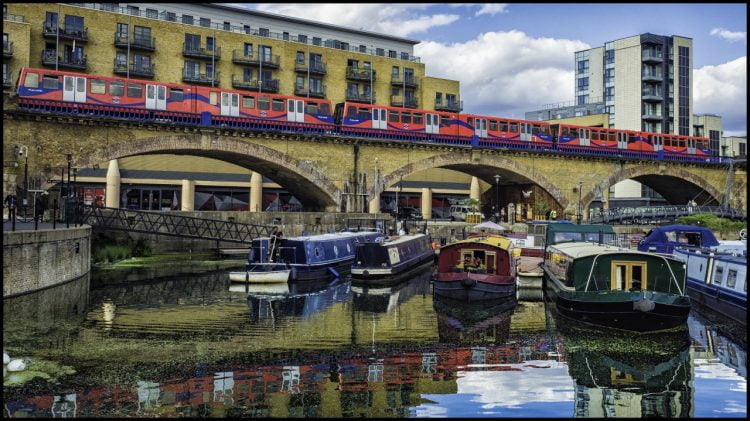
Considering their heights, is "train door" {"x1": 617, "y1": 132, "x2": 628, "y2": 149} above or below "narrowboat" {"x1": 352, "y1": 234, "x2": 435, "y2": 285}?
above

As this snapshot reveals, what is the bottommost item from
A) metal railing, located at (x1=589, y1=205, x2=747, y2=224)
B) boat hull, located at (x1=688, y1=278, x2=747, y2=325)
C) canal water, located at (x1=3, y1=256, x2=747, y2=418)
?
canal water, located at (x1=3, y1=256, x2=747, y2=418)

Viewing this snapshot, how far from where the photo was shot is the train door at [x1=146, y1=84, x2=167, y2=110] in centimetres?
3638

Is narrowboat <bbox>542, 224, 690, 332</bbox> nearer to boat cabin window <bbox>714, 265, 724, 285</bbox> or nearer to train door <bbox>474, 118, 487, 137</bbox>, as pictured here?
boat cabin window <bbox>714, 265, 724, 285</bbox>

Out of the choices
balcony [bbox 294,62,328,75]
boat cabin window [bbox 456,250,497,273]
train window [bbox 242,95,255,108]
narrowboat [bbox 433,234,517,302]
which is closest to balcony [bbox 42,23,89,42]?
balcony [bbox 294,62,328,75]

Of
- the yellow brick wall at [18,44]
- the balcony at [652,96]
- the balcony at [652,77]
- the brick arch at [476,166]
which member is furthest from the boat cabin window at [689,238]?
the balcony at [652,77]

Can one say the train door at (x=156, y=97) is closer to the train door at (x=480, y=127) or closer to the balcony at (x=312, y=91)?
the balcony at (x=312, y=91)

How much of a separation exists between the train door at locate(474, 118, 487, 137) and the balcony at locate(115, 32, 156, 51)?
26.9 m

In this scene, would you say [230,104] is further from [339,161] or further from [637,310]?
[637,310]

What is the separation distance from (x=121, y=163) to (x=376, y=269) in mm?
30929

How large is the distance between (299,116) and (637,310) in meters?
28.3

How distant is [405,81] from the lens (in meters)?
63.8

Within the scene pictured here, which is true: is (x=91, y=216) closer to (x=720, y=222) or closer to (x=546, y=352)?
(x=546, y=352)

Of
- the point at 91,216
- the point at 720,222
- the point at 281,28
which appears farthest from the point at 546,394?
the point at 281,28

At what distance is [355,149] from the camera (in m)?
43.4
